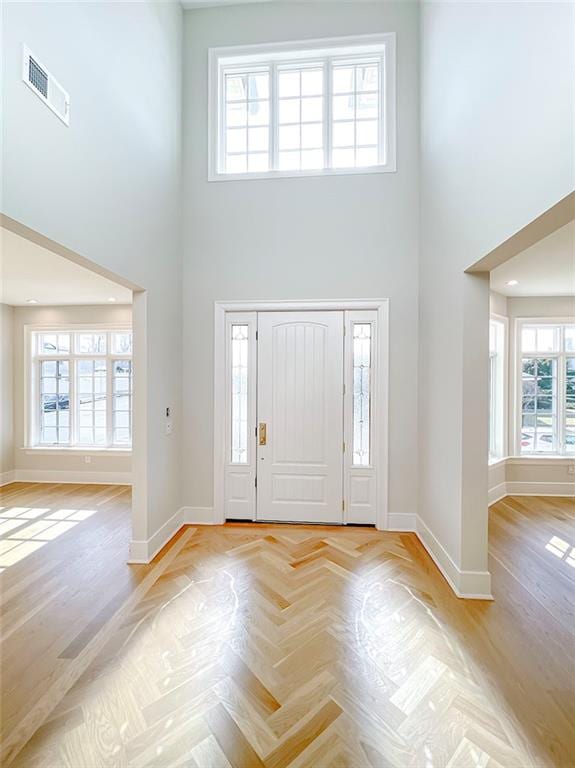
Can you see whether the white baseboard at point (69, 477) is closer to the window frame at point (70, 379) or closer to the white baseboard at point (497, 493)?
the window frame at point (70, 379)

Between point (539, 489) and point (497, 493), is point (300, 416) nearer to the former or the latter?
point (497, 493)

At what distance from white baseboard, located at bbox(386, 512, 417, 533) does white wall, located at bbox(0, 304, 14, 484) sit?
5.74 meters

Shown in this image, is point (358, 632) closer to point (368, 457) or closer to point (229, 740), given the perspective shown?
point (229, 740)

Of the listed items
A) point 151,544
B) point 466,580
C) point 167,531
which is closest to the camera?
point 466,580

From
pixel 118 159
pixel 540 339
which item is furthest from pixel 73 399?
pixel 540 339

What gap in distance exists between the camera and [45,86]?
6.19ft

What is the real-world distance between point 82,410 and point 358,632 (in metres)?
5.37

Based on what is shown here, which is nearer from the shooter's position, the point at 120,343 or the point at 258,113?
the point at 258,113

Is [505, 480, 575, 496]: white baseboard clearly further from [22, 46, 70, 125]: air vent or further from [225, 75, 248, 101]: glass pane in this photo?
[22, 46, 70, 125]: air vent

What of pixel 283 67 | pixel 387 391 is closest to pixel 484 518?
pixel 387 391

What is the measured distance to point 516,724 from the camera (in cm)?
164

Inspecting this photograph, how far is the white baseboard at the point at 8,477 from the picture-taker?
5.60 metres

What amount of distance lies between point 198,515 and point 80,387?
343cm

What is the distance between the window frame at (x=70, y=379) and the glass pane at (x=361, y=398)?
12.4ft
